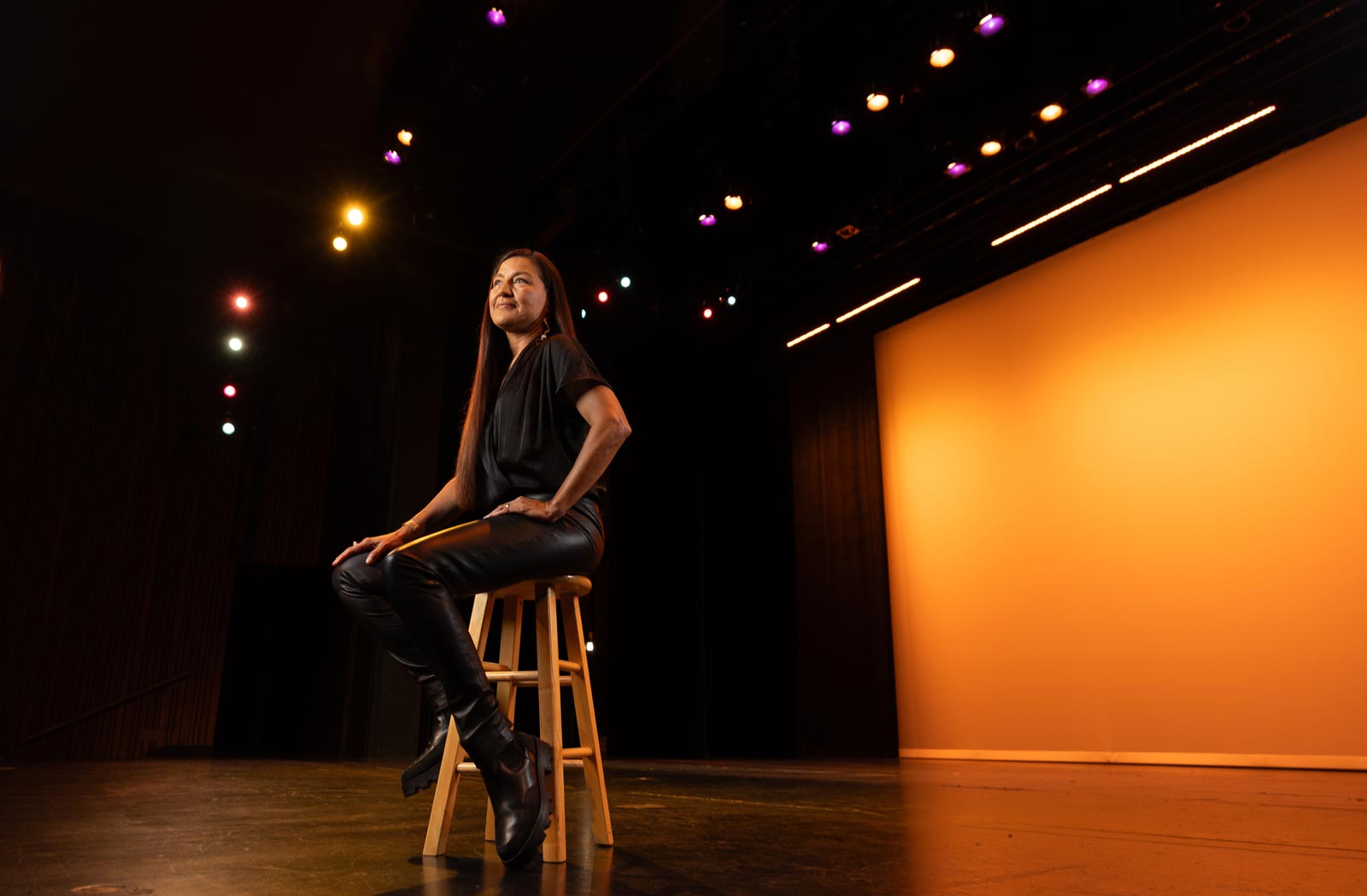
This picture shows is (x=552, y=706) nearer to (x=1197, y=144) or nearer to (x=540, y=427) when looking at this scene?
(x=540, y=427)

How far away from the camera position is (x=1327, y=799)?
276 centimetres

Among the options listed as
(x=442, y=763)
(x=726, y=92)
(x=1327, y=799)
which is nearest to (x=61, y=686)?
(x=726, y=92)

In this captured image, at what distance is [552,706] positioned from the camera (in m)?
1.53

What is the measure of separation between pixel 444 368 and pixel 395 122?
1.98 meters

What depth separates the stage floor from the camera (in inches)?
49.4

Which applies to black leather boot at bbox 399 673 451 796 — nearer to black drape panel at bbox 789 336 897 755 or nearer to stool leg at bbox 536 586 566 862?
stool leg at bbox 536 586 566 862

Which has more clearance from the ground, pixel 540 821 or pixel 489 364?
pixel 489 364

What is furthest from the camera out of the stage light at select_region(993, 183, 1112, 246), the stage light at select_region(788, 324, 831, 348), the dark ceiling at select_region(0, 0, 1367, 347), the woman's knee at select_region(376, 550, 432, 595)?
the stage light at select_region(788, 324, 831, 348)

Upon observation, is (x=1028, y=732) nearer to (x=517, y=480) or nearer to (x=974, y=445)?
(x=974, y=445)

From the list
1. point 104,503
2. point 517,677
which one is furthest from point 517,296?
point 104,503

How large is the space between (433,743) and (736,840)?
0.61 meters

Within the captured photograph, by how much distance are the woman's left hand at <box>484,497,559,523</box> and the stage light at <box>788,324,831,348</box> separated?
6185 mm

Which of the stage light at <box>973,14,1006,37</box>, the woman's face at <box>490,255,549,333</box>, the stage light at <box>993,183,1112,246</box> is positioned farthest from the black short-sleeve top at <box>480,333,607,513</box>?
the stage light at <box>993,183,1112,246</box>

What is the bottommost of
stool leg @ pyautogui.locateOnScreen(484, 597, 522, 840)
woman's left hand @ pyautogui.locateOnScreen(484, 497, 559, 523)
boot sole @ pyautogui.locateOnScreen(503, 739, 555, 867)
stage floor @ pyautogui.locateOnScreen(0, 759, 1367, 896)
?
stage floor @ pyautogui.locateOnScreen(0, 759, 1367, 896)
